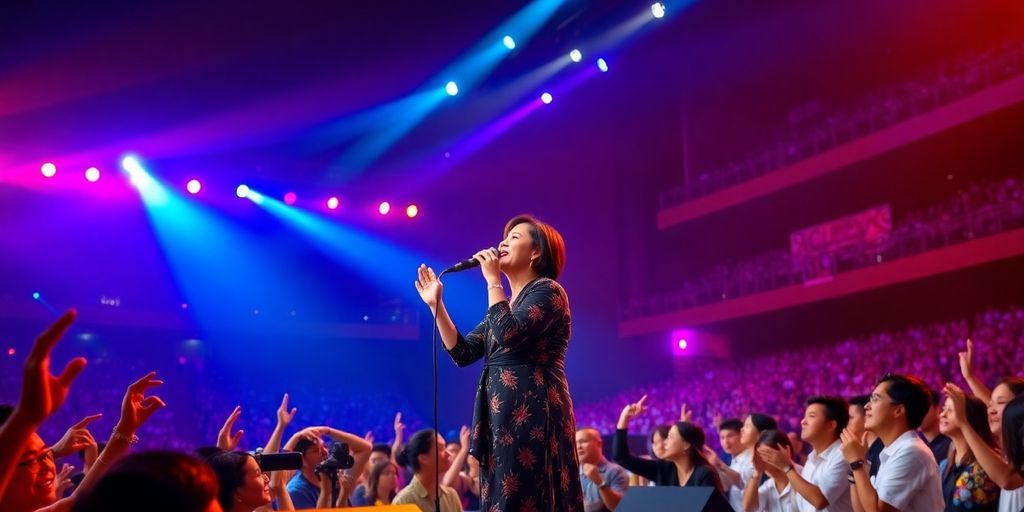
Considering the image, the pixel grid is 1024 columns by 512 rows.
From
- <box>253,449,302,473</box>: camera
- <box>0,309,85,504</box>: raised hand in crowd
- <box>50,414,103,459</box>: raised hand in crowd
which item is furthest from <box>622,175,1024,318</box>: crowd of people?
<box>0,309,85,504</box>: raised hand in crowd

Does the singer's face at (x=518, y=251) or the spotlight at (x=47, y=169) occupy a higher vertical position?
the spotlight at (x=47, y=169)

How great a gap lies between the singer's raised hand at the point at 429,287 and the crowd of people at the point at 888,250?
44.5 feet

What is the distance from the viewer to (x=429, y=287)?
11.4ft

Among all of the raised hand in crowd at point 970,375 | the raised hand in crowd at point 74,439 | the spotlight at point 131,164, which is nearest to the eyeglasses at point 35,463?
the raised hand in crowd at point 74,439

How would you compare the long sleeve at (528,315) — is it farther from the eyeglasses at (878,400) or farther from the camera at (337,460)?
the eyeglasses at (878,400)

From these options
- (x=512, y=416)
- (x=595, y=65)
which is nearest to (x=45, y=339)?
(x=512, y=416)

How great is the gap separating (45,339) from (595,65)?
15.5 meters

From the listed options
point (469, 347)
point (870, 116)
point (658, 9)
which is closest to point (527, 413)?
point (469, 347)

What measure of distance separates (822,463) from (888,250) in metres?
12.9

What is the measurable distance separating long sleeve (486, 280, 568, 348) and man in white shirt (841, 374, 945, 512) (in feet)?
4.92

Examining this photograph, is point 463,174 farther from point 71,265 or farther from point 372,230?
point 71,265

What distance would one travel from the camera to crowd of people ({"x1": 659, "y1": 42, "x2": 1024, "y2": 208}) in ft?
51.1

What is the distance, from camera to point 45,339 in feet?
5.07

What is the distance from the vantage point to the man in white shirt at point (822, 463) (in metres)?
4.57
